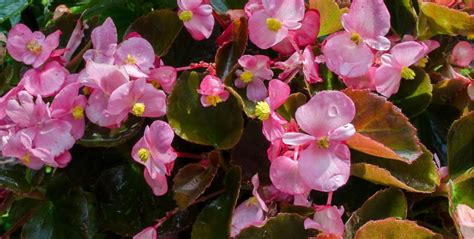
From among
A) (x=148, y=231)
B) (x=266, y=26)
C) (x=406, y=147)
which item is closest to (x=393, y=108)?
(x=406, y=147)

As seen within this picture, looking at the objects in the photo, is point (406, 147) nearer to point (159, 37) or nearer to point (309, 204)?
point (309, 204)

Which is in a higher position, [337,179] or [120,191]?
[337,179]

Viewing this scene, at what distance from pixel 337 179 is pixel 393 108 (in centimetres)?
9

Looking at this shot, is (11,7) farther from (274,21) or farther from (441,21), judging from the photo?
(441,21)

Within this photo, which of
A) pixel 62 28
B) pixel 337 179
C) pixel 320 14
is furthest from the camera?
pixel 62 28

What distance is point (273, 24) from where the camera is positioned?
60cm

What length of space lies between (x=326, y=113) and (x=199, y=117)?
0.15m

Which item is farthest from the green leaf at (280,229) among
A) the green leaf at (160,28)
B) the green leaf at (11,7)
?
the green leaf at (11,7)

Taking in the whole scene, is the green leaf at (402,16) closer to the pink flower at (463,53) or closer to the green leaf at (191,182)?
the pink flower at (463,53)

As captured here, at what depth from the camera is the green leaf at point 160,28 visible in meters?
0.69

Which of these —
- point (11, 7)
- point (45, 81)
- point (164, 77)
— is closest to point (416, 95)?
point (164, 77)

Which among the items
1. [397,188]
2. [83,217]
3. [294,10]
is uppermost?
[294,10]

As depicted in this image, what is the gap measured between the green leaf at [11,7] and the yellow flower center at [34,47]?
21cm

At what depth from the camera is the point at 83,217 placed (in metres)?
0.69
